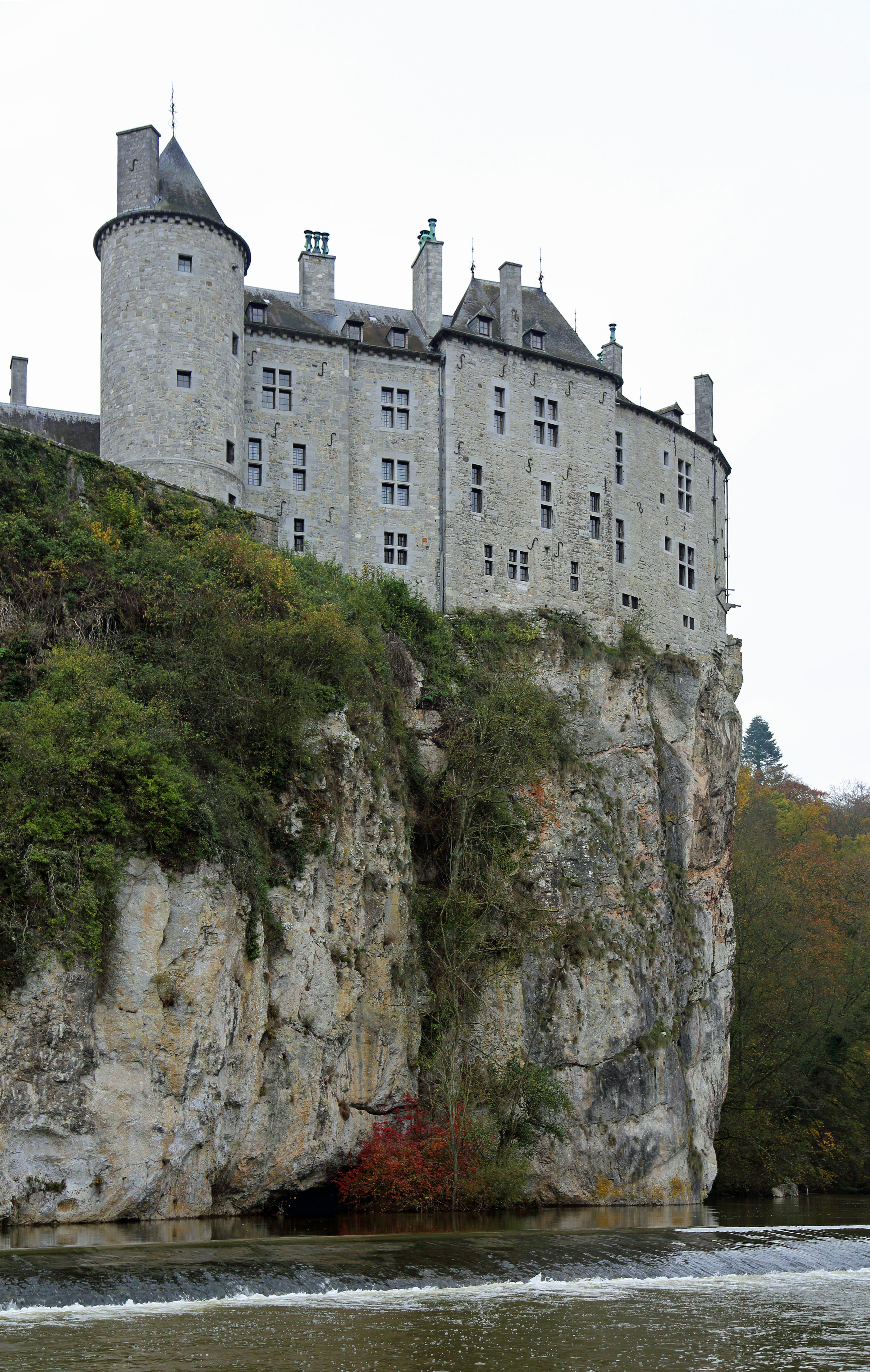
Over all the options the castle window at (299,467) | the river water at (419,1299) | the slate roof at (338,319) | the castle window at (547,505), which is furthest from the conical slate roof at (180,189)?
the river water at (419,1299)

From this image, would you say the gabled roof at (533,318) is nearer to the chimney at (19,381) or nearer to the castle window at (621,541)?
the castle window at (621,541)

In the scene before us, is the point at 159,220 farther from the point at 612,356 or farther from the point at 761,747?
the point at 761,747

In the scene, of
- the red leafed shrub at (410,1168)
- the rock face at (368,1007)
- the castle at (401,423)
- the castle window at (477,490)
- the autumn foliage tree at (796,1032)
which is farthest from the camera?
the autumn foliage tree at (796,1032)

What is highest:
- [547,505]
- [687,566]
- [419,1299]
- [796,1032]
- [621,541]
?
[547,505]

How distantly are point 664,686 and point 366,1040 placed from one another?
21.1 metres

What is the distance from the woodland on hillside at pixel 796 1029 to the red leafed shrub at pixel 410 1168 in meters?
18.9

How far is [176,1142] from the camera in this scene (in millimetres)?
23672

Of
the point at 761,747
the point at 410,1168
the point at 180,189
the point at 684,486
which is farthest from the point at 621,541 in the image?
the point at 761,747

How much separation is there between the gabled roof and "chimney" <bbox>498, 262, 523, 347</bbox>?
0.20 meters

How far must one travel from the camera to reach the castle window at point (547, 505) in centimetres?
4688

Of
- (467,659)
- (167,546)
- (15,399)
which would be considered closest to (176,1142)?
(167,546)

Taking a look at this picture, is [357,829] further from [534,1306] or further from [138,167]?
[138,167]

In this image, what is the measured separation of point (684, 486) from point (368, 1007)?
1174 inches

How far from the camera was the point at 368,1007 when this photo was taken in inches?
1208
